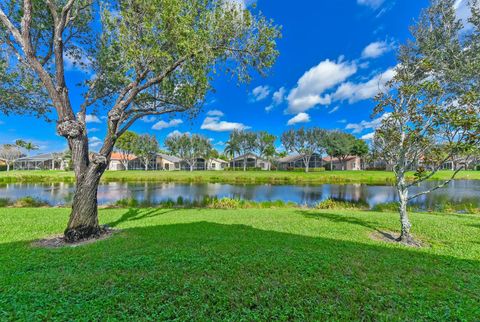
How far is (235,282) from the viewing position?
3.64m

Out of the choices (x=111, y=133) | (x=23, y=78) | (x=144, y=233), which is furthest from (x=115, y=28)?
(x=144, y=233)

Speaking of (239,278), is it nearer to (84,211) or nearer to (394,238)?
(84,211)

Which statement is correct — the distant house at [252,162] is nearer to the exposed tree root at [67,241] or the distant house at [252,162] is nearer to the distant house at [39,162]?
the distant house at [39,162]

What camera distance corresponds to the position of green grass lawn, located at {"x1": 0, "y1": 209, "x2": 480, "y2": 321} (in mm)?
2947

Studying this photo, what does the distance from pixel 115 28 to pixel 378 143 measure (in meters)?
9.84

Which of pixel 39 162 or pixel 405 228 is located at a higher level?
pixel 39 162

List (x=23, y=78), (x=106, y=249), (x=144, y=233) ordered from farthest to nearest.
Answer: (x=23, y=78), (x=144, y=233), (x=106, y=249)

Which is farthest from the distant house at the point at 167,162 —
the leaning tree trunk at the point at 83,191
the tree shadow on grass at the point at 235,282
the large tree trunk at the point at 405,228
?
the large tree trunk at the point at 405,228

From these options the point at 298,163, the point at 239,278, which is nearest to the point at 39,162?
the point at 298,163

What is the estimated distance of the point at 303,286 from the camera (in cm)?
352

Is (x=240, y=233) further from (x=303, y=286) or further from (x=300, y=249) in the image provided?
(x=303, y=286)

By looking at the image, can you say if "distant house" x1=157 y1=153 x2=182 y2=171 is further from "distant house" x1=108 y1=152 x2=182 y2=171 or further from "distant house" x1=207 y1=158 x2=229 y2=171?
"distant house" x1=207 y1=158 x2=229 y2=171

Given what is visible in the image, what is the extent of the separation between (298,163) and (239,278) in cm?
6322

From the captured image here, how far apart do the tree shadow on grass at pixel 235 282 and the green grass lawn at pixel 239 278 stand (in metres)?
0.02
